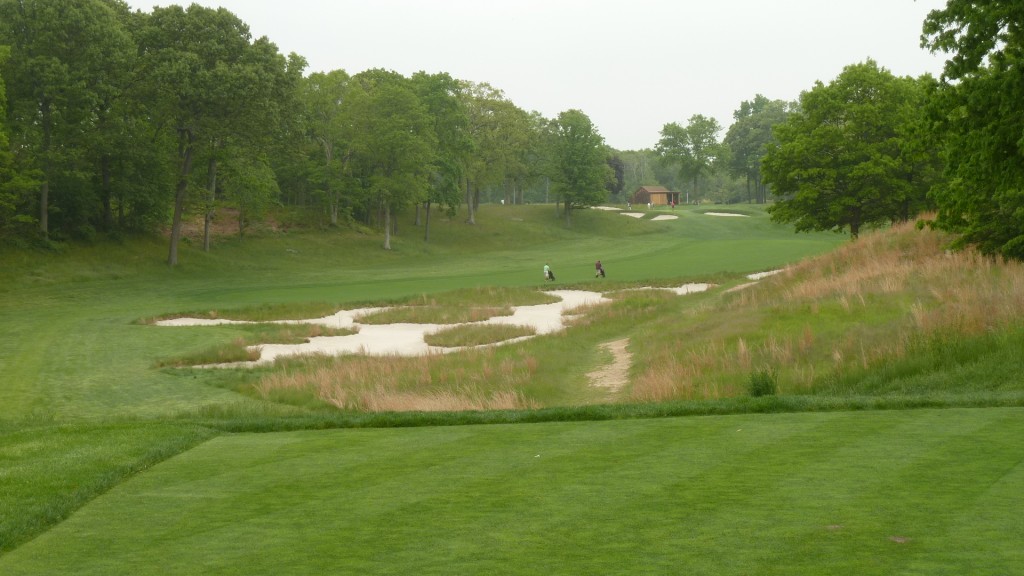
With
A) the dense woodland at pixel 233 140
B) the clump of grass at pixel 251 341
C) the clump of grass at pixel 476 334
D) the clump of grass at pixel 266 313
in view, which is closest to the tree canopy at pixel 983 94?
the dense woodland at pixel 233 140

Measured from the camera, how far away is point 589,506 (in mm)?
7598

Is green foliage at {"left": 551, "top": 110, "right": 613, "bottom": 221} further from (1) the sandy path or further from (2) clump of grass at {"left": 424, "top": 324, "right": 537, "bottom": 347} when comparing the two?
(1) the sandy path

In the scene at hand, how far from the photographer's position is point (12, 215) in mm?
56219

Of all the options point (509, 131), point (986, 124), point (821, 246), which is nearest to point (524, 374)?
point (986, 124)

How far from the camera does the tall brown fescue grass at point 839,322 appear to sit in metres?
18.5

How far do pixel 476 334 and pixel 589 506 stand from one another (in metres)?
26.8

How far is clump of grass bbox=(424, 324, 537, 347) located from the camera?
109ft

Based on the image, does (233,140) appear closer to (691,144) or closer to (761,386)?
(761,386)

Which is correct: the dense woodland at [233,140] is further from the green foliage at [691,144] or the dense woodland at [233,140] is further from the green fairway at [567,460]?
the green foliage at [691,144]

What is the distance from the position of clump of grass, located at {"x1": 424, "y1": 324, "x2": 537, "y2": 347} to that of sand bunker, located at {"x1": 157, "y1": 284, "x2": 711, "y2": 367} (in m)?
0.42

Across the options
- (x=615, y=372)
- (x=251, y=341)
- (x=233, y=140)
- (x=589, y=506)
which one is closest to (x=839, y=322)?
(x=615, y=372)

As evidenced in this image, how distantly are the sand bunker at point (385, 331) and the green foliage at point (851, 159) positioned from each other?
A: 9.40 m

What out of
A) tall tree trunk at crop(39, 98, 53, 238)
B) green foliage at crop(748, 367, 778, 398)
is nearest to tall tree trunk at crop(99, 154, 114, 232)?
tall tree trunk at crop(39, 98, 53, 238)

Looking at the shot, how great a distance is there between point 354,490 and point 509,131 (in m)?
107
